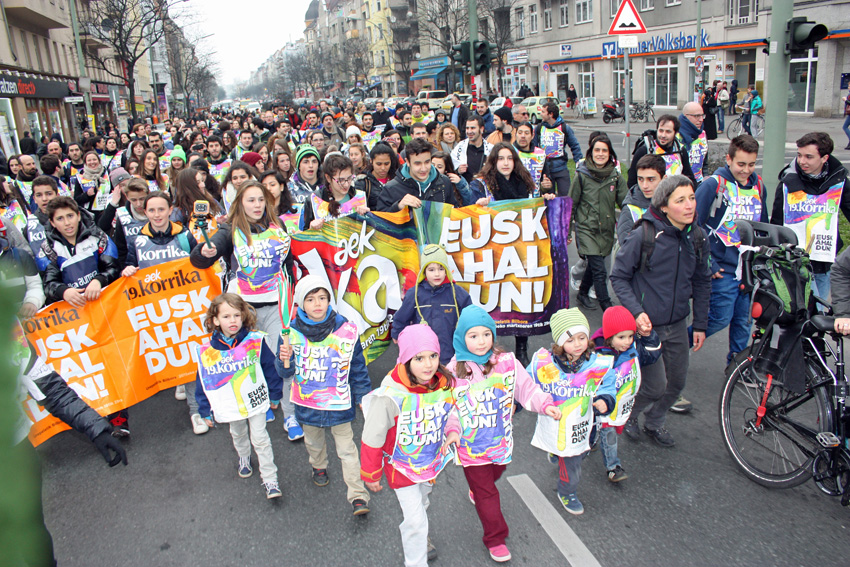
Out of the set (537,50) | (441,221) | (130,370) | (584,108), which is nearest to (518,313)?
(441,221)

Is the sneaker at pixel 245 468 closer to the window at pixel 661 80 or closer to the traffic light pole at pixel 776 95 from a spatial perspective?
the traffic light pole at pixel 776 95

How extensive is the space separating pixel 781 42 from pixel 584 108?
31.8m

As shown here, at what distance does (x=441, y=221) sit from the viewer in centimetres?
548

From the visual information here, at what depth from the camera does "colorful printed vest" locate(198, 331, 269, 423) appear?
4016 mm

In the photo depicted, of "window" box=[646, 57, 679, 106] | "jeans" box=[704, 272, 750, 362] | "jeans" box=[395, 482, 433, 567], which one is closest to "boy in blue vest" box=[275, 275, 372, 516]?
"jeans" box=[395, 482, 433, 567]

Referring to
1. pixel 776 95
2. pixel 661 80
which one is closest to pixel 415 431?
pixel 776 95

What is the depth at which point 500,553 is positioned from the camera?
331cm

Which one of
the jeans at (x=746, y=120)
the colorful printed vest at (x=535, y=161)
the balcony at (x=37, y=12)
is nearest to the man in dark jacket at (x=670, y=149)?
the colorful printed vest at (x=535, y=161)

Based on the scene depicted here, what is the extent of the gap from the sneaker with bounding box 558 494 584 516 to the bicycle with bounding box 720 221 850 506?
1118 millimetres

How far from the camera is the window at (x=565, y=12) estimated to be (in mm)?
46000

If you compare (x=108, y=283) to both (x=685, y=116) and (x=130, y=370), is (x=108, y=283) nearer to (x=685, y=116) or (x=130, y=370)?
(x=130, y=370)

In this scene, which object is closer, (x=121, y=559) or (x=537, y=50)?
(x=121, y=559)

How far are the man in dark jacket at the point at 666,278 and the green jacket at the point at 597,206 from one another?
2.20 m

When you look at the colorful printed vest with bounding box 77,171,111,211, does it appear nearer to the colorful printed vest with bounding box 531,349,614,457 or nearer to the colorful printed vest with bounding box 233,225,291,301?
the colorful printed vest with bounding box 233,225,291,301
